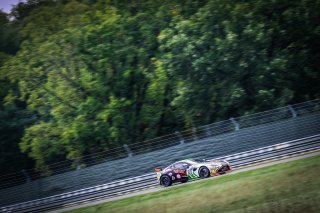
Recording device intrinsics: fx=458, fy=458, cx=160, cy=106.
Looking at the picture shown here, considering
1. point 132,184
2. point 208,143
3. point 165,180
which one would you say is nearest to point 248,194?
point 165,180

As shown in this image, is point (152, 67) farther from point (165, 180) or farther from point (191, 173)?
point (191, 173)

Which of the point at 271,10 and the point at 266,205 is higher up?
the point at 271,10

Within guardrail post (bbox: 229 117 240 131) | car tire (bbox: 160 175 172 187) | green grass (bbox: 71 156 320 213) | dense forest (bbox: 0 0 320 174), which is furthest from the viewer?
dense forest (bbox: 0 0 320 174)

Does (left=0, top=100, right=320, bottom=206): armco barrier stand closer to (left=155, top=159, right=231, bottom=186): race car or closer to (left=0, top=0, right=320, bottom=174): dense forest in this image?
(left=155, top=159, right=231, bottom=186): race car

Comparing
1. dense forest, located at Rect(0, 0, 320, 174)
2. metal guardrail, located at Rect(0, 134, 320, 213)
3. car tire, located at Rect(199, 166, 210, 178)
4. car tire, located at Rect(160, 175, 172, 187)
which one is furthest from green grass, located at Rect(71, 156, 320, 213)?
dense forest, located at Rect(0, 0, 320, 174)

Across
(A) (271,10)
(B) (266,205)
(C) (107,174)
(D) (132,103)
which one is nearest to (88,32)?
(D) (132,103)

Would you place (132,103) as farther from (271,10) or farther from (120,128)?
(271,10)

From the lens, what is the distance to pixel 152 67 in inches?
1228

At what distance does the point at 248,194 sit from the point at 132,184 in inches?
427

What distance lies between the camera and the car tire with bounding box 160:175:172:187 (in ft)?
72.5

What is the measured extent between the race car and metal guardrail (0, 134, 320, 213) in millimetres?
1741

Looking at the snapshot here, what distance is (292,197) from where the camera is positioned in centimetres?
1275

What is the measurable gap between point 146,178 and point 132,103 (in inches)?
325

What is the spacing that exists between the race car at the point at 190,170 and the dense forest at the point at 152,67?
707 cm
